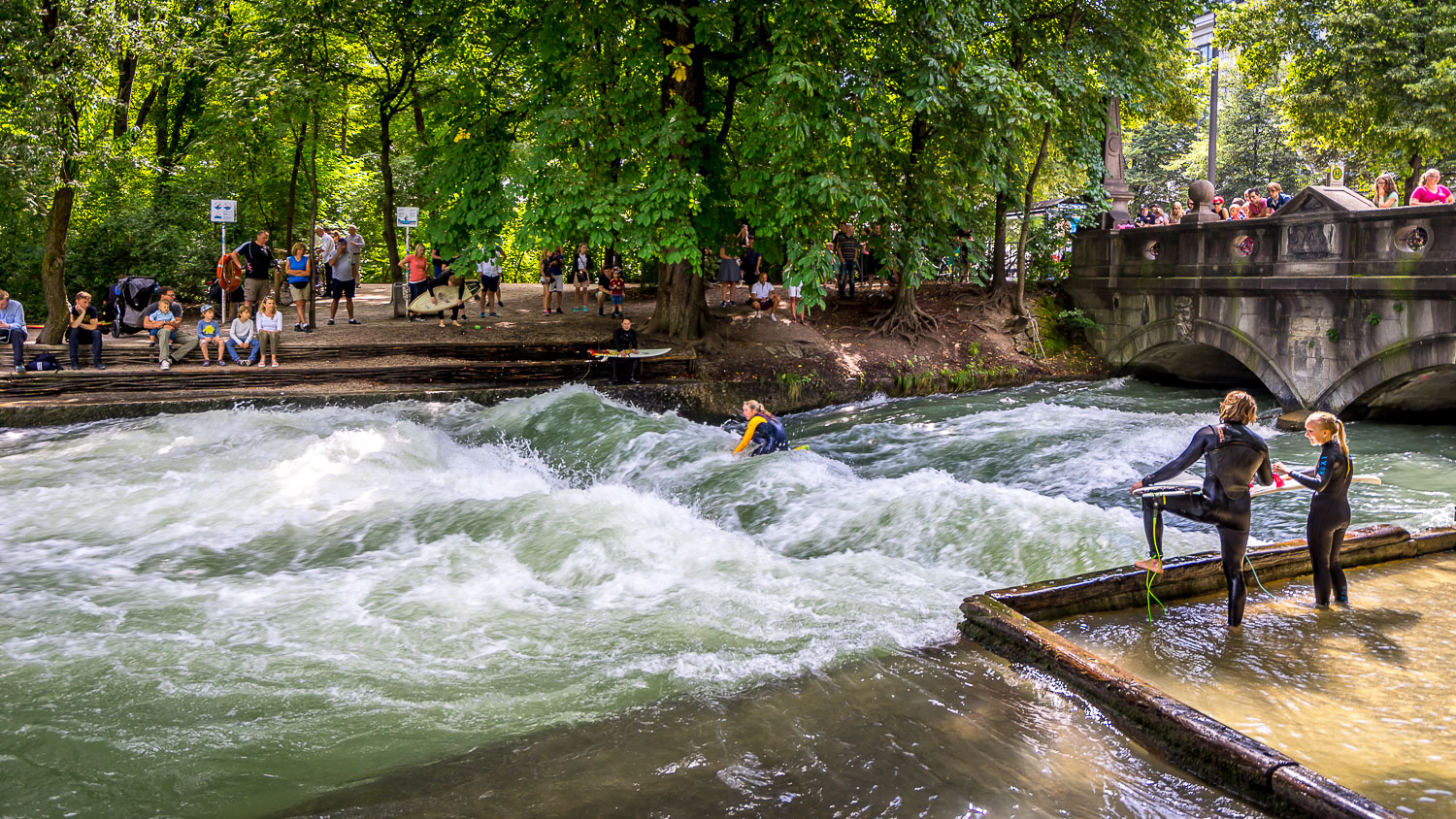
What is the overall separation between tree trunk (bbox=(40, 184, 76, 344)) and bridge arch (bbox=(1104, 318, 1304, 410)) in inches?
831

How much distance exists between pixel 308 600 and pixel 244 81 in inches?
584

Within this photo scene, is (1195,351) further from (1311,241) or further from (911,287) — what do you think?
(911,287)

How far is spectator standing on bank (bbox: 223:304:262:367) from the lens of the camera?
19.0 m

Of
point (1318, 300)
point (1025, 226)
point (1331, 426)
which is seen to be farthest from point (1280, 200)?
point (1331, 426)

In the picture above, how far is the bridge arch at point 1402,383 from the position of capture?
50.6 feet

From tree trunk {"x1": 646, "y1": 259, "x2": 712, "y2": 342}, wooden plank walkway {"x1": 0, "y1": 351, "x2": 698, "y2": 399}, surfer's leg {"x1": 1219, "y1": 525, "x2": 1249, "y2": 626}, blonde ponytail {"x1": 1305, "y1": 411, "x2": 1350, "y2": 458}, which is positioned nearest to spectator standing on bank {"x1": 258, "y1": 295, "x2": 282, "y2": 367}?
wooden plank walkway {"x1": 0, "y1": 351, "x2": 698, "y2": 399}

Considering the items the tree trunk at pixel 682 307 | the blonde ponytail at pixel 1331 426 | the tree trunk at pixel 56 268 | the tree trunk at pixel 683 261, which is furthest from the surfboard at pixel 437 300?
the blonde ponytail at pixel 1331 426

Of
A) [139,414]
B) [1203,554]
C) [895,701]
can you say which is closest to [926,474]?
[1203,554]

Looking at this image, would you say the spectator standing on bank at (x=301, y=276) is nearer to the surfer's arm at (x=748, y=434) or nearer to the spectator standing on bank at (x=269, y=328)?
the spectator standing on bank at (x=269, y=328)

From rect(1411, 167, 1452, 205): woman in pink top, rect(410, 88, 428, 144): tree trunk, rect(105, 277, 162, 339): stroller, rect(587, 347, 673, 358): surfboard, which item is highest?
rect(410, 88, 428, 144): tree trunk

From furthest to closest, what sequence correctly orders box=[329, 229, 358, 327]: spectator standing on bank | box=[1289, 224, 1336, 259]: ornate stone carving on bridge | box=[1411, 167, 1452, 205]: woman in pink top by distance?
1. box=[329, 229, 358, 327]: spectator standing on bank
2. box=[1289, 224, 1336, 259]: ornate stone carving on bridge
3. box=[1411, 167, 1452, 205]: woman in pink top

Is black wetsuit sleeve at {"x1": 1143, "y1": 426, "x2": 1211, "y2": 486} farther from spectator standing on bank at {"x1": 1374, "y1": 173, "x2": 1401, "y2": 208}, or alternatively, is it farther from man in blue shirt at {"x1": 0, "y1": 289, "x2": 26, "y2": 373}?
man in blue shirt at {"x1": 0, "y1": 289, "x2": 26, "y2": 373}

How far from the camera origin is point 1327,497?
7895mm

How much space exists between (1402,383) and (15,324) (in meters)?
22.7
